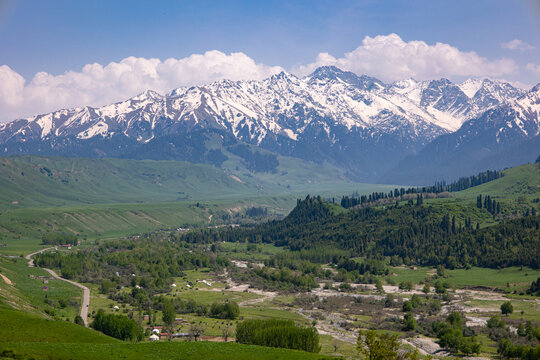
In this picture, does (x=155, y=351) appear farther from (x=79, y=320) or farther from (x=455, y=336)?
(x=455, y=336)

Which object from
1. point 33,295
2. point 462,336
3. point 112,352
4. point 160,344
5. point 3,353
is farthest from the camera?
point 33,295

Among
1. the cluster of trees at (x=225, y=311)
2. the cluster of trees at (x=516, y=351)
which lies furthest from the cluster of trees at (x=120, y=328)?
the cluster of trees at (x=516, y=351)

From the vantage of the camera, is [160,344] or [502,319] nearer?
[160,344]

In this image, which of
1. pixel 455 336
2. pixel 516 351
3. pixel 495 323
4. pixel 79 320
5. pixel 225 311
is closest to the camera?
pixel 516 351

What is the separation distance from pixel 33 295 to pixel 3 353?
100 m

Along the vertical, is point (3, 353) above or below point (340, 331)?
above

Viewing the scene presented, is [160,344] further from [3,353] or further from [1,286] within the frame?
[1,286]

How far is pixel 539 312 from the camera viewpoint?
18800 cm

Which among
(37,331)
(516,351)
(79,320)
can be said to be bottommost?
(79,320)

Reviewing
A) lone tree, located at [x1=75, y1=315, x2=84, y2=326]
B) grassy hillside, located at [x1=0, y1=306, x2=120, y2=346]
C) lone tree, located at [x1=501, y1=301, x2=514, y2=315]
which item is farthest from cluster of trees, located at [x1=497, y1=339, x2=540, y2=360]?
lone tree, located at [x1=75, y1=315, x2=84, y2=326]

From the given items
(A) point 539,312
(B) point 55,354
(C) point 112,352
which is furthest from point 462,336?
(B) point 55,354

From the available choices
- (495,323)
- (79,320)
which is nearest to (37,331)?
(79,320)

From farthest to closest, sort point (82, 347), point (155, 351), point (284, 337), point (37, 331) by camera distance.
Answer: point (284, 337)
point (37, 331)
point (155, 351)
point (82, 347)

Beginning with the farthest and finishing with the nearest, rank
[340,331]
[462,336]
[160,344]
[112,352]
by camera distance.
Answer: [340,331] → [462,336] → [160,344] → [112,352]
